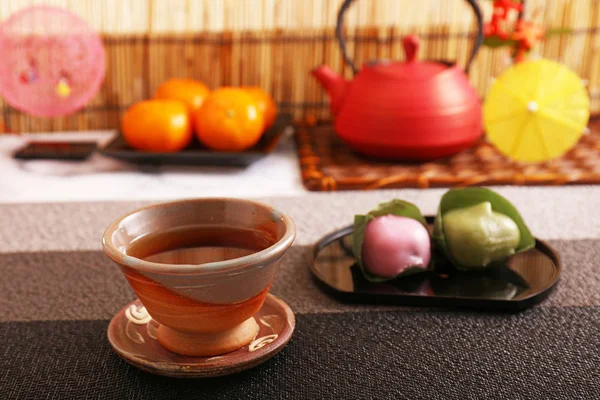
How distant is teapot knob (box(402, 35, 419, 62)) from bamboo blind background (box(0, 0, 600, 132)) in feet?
0.70

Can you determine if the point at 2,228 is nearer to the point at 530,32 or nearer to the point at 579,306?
the point at 579,306

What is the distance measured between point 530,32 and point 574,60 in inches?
8.5

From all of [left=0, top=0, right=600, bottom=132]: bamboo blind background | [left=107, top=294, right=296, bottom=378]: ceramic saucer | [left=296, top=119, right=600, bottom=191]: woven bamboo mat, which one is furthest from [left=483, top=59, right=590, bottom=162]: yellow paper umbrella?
[left=107, top=294, right=296, bottom=378]: ceramic saucer

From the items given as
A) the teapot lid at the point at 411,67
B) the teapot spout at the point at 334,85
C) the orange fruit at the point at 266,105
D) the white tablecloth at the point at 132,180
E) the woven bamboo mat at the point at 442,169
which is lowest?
the white tablecloth at the point at 132,180

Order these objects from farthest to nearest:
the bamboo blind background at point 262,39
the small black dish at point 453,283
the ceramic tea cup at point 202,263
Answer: the bamboo blind background at point 262,39 < the small black dish at point 453,283 < the ceramic tea cup at point 202,263

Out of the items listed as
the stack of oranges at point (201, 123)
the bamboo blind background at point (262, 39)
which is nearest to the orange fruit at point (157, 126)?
the stack of oranges at point (201, 123)

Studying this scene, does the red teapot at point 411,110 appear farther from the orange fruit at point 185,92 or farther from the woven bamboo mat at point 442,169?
the orange fruit at point 185,92

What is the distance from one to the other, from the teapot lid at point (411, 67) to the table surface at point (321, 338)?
0.29m

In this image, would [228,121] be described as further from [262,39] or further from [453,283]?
[453,283]

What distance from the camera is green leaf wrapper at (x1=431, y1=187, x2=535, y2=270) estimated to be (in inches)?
22.4

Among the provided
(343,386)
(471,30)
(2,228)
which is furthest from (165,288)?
(471,30)

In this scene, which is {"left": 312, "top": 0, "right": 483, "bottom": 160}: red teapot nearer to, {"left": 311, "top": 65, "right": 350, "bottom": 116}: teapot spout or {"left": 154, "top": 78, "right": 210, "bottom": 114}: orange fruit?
{"left": 311, "top": 65, "right": 350, "bottom": 116}: teapot spout

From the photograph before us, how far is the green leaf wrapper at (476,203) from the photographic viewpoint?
569 mm

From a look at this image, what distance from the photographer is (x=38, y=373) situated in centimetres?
43
